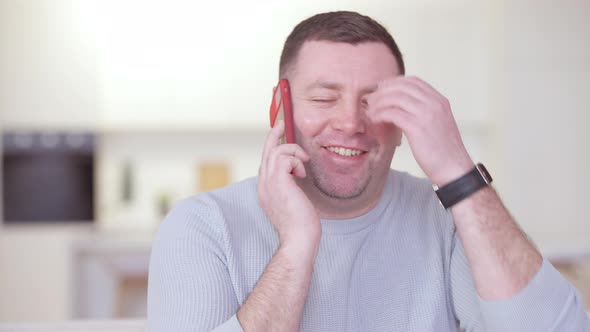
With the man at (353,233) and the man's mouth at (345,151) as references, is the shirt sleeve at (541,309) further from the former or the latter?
the man's mouth at (345,151)

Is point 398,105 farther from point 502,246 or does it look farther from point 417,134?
point 502,246

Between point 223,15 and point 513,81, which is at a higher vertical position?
point 223,15

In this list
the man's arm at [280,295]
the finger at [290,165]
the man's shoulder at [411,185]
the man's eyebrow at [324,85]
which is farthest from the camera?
the man's shoulder at [411,185]

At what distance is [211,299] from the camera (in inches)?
43.8

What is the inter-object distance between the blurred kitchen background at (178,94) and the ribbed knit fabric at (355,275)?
8.67 ft

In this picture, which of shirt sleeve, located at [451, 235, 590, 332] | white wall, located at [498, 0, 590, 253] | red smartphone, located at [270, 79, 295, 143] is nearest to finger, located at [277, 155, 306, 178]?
red smartphone, located at [270, 79, 295, 143]

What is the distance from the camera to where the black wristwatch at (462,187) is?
3.73 ft

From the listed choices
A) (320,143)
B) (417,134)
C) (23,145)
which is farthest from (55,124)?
Answer: (417,134)

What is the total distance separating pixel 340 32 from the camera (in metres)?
1.34

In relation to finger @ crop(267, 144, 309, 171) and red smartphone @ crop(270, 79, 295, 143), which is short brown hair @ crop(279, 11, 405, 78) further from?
finger @ crop(267, 144, 309, 171)

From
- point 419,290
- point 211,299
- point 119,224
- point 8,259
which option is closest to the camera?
point 211,299

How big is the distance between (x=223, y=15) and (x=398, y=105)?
2.96m

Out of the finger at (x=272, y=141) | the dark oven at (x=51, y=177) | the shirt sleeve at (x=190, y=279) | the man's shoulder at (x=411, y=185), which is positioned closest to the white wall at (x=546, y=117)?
the dark oven at (x=51, y=177)

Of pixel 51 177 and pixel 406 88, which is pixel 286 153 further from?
pixel 51 177
